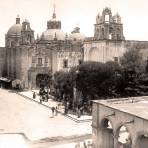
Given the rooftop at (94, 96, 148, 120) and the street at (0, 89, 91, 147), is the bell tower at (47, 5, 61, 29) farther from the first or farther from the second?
the rooftop at (94, 96, 148, 120)

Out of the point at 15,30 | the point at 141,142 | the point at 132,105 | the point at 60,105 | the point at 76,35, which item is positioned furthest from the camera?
the point at 15,30

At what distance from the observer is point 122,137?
96.0 feet

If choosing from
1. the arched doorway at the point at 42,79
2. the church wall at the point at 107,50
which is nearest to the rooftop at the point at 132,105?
the church wall at the point at 107,50

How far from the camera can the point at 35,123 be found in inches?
1385

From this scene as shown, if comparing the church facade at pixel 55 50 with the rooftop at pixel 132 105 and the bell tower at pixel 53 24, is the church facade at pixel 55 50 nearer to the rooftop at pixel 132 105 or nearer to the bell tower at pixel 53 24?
the bell tower at pixel 53 24

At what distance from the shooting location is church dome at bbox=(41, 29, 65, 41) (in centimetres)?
6794

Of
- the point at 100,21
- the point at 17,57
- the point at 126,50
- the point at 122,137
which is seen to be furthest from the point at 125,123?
the point at 17,57

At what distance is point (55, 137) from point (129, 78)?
13.2 meters

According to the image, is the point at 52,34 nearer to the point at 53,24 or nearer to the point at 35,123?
the point at 53,24

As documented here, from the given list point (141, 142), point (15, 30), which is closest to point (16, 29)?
point (15, 30)

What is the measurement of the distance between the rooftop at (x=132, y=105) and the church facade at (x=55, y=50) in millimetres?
23747

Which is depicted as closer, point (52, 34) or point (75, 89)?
point (75, 89)

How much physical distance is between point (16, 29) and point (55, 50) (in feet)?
60.7

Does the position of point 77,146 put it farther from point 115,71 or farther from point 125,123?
point 115,71
